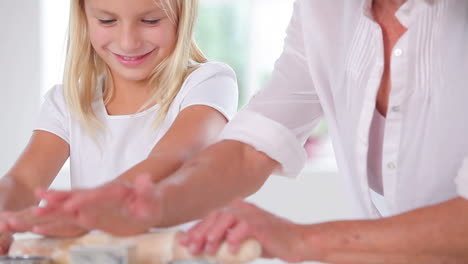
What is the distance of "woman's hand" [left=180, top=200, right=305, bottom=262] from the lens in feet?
3.66

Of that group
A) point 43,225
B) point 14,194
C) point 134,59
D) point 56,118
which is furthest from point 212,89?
point 43,225

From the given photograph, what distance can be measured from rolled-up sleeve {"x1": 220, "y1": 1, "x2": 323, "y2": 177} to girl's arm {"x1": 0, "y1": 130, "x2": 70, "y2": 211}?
0.59 m

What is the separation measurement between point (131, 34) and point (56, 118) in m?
0.37

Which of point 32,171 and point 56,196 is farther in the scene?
point 32,171

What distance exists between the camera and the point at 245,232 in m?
1.13

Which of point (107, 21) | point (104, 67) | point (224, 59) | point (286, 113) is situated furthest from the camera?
point (224, 59)

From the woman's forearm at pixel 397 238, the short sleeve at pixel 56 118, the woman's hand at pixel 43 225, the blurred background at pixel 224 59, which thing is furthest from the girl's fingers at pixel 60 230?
the blurred background at pixel 224 59

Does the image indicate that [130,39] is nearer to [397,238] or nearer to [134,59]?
[134,59]

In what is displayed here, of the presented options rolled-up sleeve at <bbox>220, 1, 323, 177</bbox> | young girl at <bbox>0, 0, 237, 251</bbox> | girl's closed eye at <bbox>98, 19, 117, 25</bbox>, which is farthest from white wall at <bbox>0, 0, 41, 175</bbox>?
rolled-up sleeve at <bbox>220, 1, 323, 177</bbox>

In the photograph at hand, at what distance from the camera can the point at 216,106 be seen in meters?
1.91

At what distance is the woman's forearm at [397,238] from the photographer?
1.20m

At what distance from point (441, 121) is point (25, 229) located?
75cm

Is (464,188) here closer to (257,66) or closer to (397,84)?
(397,84)

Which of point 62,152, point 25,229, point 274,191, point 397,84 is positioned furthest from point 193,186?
point 274,191
